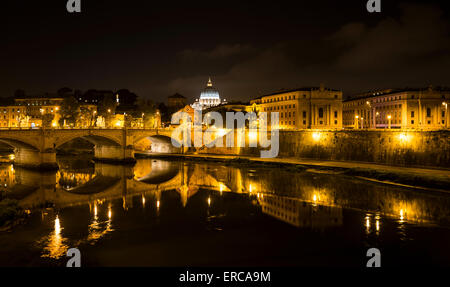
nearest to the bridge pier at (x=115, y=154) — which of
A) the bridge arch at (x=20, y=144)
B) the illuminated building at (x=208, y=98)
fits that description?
the bridge arch at (x=20, y=144)

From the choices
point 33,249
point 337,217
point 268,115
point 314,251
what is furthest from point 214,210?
point 268,115

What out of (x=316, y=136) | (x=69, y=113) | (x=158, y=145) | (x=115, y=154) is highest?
(x=69, y=113)

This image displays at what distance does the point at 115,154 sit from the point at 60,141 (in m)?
10.0

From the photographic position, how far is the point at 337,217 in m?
23.7

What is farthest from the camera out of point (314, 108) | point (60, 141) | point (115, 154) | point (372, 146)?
point (314, 108)

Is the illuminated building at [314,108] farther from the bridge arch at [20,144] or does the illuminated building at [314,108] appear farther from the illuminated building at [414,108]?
the bridge arch at [20,144]

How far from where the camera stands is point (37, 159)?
1768 inches

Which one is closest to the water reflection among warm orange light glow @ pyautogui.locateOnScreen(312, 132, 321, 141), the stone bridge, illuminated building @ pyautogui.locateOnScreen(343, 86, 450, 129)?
the stone bridge

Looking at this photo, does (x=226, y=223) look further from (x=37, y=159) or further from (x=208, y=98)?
(x=208, y=98)

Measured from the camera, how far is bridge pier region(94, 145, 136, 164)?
5459 centimetres

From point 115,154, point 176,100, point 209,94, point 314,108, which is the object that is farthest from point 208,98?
point 115,154

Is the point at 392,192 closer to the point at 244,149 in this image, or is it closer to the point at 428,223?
the point at 428,223

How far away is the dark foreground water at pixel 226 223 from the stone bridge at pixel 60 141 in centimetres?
572

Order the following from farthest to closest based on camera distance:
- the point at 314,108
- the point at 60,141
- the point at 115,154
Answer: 1. the point at 314,108
2. the point at 115,154
3. the point at 60,141
